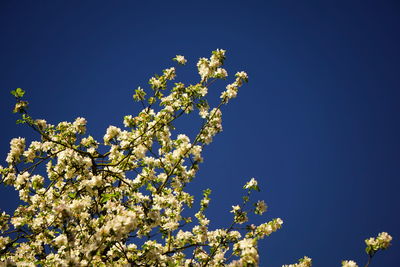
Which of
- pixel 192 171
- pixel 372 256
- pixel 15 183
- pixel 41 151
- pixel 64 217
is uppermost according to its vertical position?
pixel 41 151

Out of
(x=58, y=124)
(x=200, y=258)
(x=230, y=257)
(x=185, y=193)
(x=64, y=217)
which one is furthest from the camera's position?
(x=185, y=193)

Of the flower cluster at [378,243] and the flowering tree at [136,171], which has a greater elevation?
→ the flowering tree at [136,171]

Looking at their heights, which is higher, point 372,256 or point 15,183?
point 15,183

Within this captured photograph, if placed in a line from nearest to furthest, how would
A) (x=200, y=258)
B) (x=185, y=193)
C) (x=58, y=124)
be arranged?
(x=200, y=258), (x=58, y=124), (x=185, y=193)

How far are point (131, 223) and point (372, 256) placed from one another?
6.02 m

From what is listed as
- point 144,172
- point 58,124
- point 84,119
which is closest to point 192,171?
point 144,172

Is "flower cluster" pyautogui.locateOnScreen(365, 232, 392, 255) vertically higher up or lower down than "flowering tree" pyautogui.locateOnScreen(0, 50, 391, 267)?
lower down

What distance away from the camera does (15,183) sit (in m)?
7.32

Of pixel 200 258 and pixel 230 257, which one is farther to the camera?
pixel 200 258

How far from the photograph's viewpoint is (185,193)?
8727 millimetres

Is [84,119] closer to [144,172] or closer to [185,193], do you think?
[144,172]

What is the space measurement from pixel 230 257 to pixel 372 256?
3.46 metres

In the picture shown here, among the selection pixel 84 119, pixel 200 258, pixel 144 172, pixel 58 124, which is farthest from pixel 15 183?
pixel 200 258

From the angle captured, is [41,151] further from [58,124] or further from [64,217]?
[64,217]
